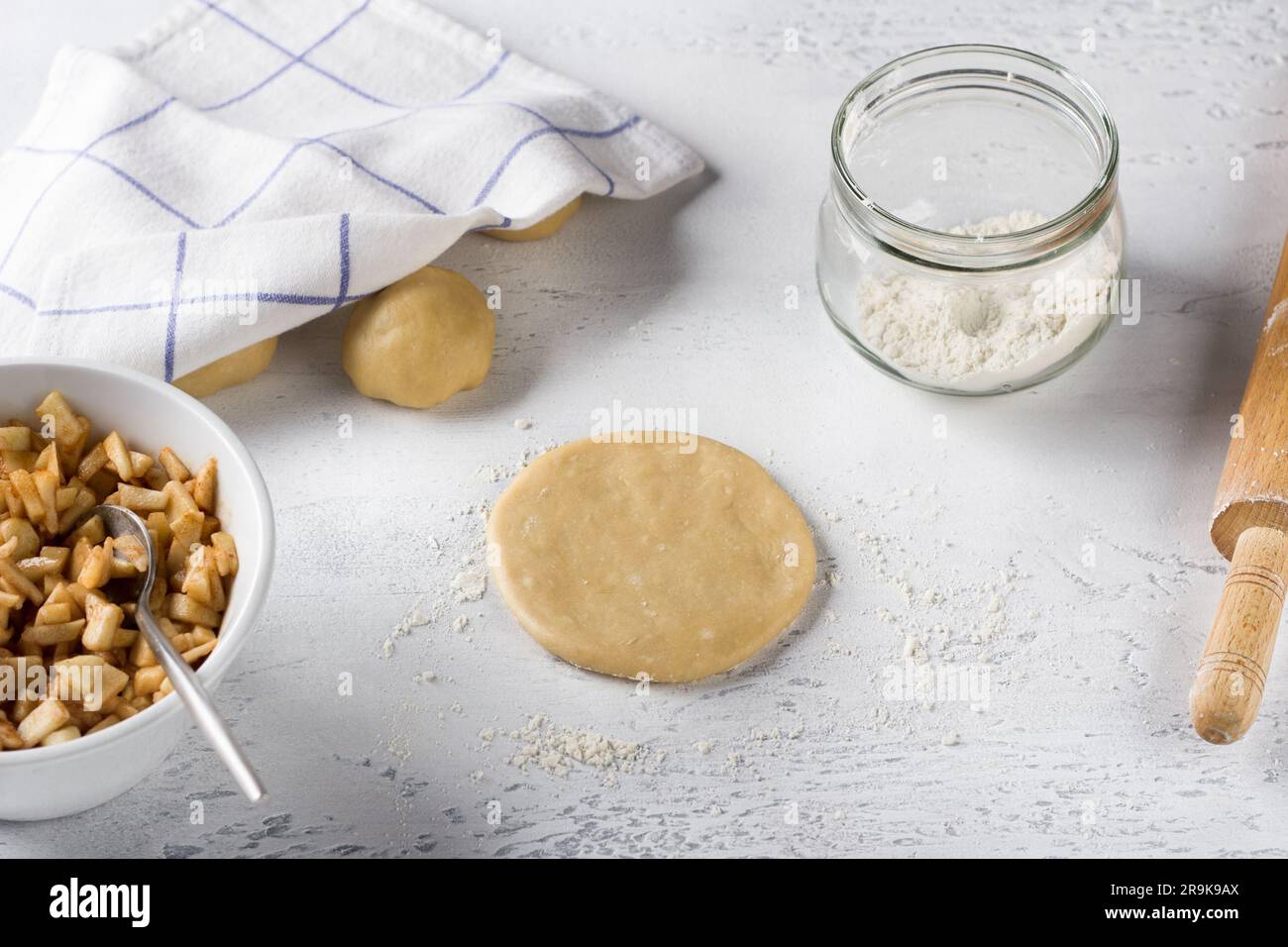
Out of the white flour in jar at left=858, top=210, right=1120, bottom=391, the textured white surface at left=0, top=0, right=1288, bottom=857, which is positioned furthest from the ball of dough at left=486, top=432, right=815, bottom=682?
the white flour in jar at left=858, top=210, right=1120, bottom=391

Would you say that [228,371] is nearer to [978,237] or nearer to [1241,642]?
[978,237]

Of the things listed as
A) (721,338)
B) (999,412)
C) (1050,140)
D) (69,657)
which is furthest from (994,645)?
(69,657)

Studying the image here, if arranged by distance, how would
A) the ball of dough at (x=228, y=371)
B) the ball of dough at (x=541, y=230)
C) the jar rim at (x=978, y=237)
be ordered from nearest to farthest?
the jar rim at (x=978, y=237) < the ball of dough at (x=228, y=371) < the ball of dough at (x=541, y=230)

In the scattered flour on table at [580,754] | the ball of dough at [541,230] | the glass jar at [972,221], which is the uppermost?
the glass jar at [972,221]

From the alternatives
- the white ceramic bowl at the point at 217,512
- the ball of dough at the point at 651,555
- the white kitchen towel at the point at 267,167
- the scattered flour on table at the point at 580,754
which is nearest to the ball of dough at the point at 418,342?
the white kitchen towel at the point at 267,167

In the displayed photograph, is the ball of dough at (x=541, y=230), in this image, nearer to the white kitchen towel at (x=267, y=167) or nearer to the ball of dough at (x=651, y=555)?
the white kitchen towel at (x=267, y=167)

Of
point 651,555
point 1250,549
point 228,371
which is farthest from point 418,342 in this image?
point 1250,549

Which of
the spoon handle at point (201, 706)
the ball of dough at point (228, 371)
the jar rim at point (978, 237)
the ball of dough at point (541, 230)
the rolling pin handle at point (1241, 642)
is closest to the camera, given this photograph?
the spoon handle at point (201, 706)

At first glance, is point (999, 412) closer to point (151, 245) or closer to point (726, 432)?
point (726, 432)
